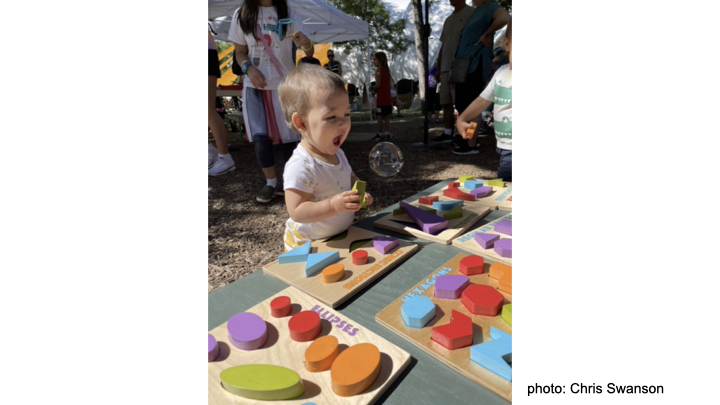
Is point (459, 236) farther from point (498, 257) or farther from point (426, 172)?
point (426, 172)

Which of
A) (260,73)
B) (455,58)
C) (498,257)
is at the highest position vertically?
(455,58)

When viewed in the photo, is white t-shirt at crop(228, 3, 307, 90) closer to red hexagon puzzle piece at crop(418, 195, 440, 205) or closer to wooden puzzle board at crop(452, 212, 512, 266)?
red hexagon puzzle piece at crop(418, 195, 440, 205)

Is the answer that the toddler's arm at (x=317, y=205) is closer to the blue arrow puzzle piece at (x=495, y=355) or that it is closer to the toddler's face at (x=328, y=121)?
the toddler's face at (x=328, y=121)

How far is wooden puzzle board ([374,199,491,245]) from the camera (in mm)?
1503

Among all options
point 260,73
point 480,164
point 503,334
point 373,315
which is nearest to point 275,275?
point 373,315

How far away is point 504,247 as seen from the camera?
1281mm

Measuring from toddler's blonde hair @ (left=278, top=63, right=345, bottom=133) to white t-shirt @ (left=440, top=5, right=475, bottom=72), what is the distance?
2970 millimetres

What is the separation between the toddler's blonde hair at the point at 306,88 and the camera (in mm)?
1317

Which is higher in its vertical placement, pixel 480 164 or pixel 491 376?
pixel 480 164

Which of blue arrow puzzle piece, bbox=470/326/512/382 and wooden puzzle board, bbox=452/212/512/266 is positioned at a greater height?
wooden puzzle board, bbox=452/212/512/266

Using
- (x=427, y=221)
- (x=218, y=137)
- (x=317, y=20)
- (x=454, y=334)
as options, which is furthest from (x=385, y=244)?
(x=317, y=20)

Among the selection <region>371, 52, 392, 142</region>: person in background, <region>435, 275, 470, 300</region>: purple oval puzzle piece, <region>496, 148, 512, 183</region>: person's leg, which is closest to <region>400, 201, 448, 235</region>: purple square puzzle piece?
<region>435, 275, 470, 300</region>: purple oval puzzle piece

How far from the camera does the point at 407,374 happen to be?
80cm

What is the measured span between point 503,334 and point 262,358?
582mm
